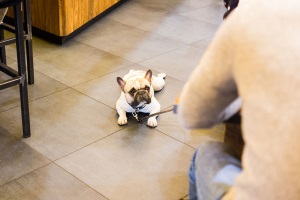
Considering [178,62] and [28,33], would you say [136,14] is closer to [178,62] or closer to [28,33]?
[178,62]

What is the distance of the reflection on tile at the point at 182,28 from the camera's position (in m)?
4.21

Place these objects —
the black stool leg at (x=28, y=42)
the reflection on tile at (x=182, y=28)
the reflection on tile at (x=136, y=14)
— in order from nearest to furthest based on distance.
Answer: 1. the black stool leg at (x=28, y=42)
2. the reflection on tile at (x=182, y=28)
3. the reflection on tile at (x=136, y=14)

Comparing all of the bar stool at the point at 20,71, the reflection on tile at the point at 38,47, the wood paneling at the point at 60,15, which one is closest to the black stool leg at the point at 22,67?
the bar stool at the point at 20,71

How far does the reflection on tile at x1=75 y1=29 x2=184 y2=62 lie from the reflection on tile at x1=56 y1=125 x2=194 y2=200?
1.19m

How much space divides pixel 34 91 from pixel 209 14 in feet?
8.63

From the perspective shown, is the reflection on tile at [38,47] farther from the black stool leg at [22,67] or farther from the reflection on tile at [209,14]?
the reflection on tile at [209,14]

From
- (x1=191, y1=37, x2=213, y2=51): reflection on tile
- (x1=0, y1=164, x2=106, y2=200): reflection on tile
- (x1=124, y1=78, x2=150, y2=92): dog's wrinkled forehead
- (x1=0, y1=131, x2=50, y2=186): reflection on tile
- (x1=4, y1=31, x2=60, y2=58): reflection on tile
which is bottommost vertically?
(x1=0, y1=131, x2=50, y2=186): reflection on tile

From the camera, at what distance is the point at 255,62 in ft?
3.03

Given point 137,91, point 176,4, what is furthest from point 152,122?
point 176,4

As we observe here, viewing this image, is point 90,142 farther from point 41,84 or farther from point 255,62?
point 255,62

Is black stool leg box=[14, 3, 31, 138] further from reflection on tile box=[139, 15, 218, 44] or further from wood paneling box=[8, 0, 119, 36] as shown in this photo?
reflection on tile box=[139, 15, 218, 44]

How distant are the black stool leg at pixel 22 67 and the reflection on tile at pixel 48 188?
34 centimetres

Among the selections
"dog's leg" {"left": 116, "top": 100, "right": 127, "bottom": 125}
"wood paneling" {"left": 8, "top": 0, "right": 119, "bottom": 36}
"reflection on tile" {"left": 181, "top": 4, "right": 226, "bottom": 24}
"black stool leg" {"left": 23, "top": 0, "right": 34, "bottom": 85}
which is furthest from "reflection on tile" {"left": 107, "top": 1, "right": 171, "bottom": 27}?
"dog's leg" {"left": 116, "top": 100, "right": 127, "bottom": 125}

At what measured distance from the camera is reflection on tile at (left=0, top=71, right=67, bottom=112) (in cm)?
286
